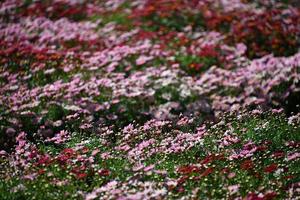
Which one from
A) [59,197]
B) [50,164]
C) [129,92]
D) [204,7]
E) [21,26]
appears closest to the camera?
[59,197]

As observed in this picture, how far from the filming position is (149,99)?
24.5ft

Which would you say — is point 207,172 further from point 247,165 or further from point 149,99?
point 149,99

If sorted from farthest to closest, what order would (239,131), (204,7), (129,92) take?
(204,7) < (129,92) < (239,131)

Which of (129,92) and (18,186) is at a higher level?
(18,186)

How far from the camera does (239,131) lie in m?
5.73

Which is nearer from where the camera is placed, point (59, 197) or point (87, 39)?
point (59, 197)

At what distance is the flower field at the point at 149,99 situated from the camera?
4.84 m

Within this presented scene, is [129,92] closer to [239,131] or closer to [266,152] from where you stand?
[239,131]

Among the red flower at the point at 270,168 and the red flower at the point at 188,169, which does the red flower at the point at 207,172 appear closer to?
the red flower at the point at 188,169

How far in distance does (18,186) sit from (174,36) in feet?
17.9

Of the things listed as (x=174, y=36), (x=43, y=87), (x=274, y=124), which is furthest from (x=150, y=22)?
(x=274, y=124)

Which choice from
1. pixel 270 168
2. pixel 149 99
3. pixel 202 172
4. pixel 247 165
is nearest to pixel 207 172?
pixel 202 172

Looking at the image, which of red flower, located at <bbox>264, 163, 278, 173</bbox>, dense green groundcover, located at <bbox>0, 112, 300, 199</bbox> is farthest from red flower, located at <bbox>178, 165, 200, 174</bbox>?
red flower, located at <bbox>264, 163, 278, 173</bbox>

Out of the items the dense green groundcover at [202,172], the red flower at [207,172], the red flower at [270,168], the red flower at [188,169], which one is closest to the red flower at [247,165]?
the dense green groundcover at [202,172]
